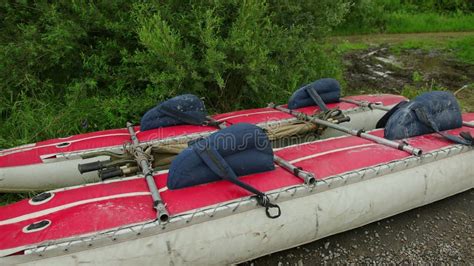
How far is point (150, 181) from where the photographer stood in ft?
8.45

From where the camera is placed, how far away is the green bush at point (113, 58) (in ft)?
15.4

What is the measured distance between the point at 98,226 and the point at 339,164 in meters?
1.92

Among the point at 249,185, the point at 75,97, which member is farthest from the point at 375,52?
the point at 249,185

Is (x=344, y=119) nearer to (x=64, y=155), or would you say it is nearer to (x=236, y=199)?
(x=236, y=199)

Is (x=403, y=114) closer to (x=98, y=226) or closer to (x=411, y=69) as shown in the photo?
(x=98, y=226)

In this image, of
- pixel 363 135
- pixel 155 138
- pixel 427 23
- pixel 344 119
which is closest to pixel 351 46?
pixel 427 23

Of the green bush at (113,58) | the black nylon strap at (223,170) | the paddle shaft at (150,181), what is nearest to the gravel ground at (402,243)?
the black nylon strap at (223,170)

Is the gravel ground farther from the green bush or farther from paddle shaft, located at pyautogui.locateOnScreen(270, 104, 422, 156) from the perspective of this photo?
the green bush

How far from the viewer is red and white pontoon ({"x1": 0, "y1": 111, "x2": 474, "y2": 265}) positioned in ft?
6.81

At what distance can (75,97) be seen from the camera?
4.90 m

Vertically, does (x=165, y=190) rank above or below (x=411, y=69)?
above

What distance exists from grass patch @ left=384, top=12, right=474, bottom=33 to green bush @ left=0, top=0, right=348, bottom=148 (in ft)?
39.1

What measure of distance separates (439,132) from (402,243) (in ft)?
3.90

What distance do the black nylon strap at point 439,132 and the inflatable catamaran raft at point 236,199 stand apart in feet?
0.04
